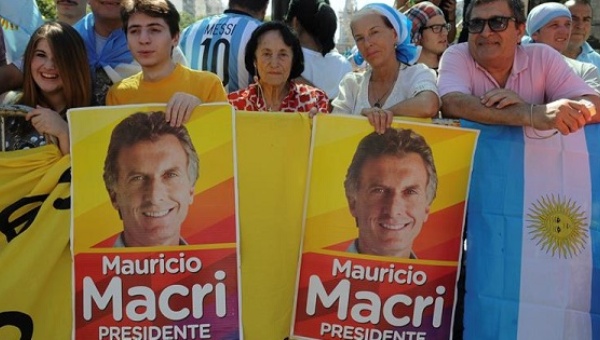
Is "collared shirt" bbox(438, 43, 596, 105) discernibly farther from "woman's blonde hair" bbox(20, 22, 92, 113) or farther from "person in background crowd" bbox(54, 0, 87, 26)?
"person in background crowd" bbox(54, 0, 87, 26)

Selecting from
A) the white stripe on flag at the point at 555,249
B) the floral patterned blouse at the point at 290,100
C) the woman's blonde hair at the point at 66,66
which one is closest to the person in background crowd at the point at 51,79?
the woman's blonde hair at the point at 66,66

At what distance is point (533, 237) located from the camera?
3.80 meters

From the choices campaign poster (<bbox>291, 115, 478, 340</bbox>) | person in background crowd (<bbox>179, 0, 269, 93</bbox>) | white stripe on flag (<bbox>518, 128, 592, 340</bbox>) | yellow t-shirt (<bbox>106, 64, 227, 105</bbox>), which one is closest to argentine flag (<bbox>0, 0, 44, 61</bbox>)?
person in background crowd (<bbox>179, 0, 269, 93</bbox>)

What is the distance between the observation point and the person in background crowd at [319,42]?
547cm

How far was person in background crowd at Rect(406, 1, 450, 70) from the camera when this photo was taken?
589 cm

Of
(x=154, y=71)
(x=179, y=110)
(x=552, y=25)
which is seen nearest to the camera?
(x=179, y=110)

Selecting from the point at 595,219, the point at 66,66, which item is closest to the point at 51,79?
the point at 66,66

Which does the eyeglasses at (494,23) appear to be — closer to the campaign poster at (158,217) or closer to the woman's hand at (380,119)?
the woman's hand at (380,119)

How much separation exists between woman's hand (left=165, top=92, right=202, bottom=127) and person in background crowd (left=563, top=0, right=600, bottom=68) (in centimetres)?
405

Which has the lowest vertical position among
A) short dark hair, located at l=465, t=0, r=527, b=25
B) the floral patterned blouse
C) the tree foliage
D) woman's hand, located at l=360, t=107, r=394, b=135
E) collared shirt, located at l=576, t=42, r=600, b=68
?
woman's hand, located at l=360, t=107, r=394, b=135

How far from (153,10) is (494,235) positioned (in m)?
2.02

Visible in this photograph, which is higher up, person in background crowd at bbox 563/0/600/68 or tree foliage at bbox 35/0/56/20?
tree foliage at bbox 35/0/56/20

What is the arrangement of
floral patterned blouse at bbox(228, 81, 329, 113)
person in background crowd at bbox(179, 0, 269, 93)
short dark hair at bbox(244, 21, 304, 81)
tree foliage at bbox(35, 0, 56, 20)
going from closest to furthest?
floral patterned blouse at bbox(228, 81, 329, 113), short dark hair at bbox(244, 21, 304, 81), person in background crowd at bbox(179, 0, 269, 93), tree foliage at bbox(35, 0, 56, 20)

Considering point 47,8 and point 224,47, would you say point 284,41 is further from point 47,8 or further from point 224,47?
point 47,8
